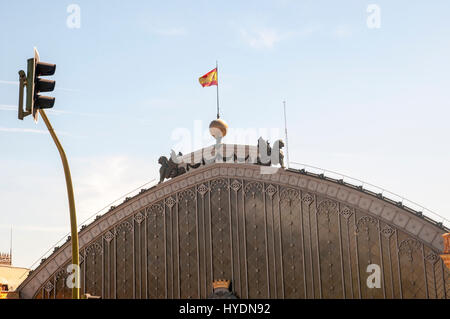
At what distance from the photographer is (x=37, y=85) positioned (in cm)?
1252

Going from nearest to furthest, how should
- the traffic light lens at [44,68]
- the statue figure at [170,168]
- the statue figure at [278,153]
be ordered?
the traffic light lens at [44,68] < the statue figure at [278,153] < the statue figure at [170,168]

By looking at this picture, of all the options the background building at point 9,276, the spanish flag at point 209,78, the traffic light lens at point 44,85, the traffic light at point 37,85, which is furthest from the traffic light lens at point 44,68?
the background building at point 9,276

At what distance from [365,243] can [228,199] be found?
25.5 feet

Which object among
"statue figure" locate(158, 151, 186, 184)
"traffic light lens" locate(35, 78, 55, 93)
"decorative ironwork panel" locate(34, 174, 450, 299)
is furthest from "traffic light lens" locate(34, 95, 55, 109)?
"statue figure" locate(158, 151, 186, 184)

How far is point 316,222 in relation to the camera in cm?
3036

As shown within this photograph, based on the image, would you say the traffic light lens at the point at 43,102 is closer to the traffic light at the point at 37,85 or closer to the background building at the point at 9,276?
the traffic light at the point at 37,85

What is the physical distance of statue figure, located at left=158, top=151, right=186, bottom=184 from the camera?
35312 millimetres

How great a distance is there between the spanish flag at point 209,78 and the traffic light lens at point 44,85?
23977mm

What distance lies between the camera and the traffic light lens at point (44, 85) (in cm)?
1250

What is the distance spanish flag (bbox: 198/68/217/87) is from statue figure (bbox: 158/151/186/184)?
474 cm

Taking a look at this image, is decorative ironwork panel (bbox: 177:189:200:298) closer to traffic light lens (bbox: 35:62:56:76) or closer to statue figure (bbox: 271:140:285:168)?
statue figure (bbox: 271:140:285:168)
